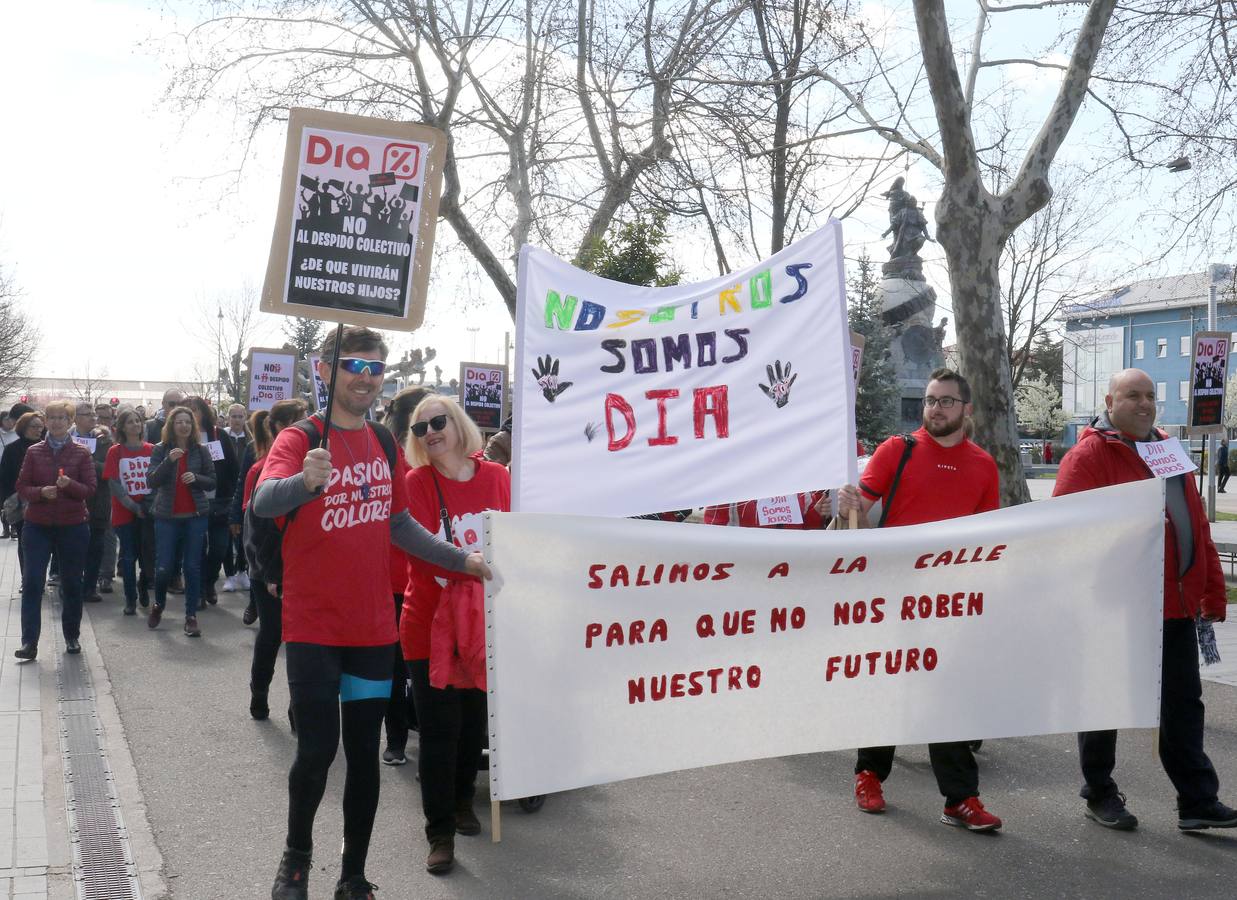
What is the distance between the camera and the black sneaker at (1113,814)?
516 cm

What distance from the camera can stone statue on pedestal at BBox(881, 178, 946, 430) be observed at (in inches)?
1474

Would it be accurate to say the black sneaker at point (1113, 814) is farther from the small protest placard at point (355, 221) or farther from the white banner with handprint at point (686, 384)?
the small protest placard at point (355, 221)

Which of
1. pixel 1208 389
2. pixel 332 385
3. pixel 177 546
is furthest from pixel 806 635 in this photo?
pixel 1208 389

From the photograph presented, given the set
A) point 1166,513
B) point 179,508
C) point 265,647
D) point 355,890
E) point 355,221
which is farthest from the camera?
point 179,508

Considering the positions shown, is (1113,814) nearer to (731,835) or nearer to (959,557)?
(959,557)

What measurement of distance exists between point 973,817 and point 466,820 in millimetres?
2130

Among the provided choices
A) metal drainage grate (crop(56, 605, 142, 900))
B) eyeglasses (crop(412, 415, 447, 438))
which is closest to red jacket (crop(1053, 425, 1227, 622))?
eyeglasses (crop(412, 415, 447, 438))

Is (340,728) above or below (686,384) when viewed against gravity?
below

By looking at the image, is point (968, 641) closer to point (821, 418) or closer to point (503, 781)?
point (821, 418)

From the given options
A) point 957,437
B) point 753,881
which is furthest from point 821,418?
point 753,881

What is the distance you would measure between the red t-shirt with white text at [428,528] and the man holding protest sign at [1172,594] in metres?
2.49

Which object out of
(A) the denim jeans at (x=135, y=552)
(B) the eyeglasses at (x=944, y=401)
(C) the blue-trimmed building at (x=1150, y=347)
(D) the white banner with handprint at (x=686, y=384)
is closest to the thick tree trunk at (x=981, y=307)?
(B) the eyeglasses at (x=944, y=401)

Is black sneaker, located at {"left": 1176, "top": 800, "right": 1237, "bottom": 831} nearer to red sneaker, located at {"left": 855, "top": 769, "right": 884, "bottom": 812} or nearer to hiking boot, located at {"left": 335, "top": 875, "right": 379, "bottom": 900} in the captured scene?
red sneaker, located at {"left": 855, "top": 769, "right": 884, "bottom": 812}

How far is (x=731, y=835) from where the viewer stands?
205 inches
